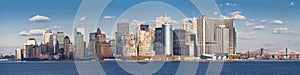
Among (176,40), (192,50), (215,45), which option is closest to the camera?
(176,40)

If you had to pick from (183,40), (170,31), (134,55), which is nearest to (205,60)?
(183,40)

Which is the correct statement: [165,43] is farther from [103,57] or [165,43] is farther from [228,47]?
[228,47]

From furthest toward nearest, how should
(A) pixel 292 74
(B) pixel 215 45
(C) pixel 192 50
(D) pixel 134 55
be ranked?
1. (B) pixel 215 45
2. (C) pixel 192 50
3. (D) pixel 134 55
4. (A) pixel 292 74

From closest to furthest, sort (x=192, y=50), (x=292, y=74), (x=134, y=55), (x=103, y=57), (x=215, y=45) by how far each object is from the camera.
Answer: (x=292, y=74) → (x=134, y=55) → (x=103, y=57) → (x=192, y=50) → (x=215, y=45)

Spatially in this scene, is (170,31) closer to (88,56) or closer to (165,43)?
(165,43)

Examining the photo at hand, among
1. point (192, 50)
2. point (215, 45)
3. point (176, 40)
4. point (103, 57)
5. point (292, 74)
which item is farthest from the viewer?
point (215, 45)

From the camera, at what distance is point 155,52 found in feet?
410

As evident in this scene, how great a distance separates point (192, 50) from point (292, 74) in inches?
3362

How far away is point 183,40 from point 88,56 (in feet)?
127

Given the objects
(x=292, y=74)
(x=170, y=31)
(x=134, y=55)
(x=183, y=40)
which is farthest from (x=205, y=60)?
(x=292, y=74)

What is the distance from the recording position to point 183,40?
131750 mm

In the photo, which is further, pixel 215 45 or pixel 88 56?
pixel 215 45

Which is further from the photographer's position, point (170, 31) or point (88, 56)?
point (170, 31)

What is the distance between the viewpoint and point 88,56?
320ft
